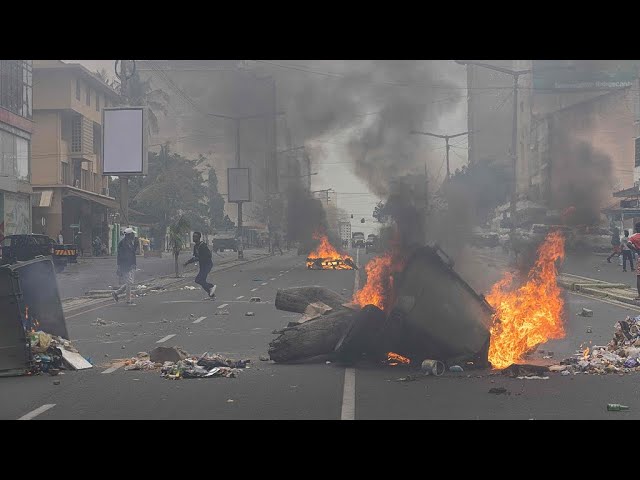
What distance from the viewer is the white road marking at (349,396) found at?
7.65 meters

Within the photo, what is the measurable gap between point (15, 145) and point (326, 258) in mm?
18011

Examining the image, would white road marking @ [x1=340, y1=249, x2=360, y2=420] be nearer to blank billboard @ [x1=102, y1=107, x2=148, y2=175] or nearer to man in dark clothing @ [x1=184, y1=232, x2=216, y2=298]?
man in dark clothing @ [x1=184, y1=232, x2=216, y2=298]

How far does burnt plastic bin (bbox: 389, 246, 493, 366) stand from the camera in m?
10.3

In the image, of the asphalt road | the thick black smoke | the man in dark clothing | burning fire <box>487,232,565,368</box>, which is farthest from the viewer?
the man in dark clothing

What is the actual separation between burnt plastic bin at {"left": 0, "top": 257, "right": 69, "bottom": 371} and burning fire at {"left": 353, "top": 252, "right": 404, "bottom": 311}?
4239 mm

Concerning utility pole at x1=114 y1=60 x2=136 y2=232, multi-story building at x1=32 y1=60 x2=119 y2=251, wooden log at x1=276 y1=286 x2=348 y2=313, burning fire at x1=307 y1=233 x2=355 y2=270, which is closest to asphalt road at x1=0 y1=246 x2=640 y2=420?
wooden log at x1=276 y1=286 x2=348 y2=313

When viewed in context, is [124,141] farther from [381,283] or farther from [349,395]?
[349,395]

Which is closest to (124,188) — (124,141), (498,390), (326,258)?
(124,141)

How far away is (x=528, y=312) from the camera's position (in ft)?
36.7

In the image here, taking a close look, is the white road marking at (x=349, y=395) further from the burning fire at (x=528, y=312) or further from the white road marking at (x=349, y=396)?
the burning fire at (x=528, y=312)
